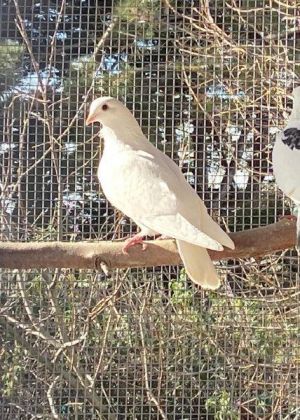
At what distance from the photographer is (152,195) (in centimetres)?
102

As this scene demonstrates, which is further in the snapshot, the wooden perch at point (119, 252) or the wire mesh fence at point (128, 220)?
the wire mesh fence at point (128, 220)

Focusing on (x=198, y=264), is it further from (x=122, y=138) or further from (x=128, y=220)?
(x=128, y=220)

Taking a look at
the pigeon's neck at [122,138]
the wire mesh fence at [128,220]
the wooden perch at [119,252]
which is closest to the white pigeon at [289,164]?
the wooden perch at [119,252]

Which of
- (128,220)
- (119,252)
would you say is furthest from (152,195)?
(128,220)

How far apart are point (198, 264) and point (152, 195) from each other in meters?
0.11

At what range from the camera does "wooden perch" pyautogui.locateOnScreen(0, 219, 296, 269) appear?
1.00 meters

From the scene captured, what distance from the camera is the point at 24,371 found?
4.59ft

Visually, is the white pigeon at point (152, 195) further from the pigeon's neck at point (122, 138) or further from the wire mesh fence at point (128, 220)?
the wire mesh fence at point (128, 220)

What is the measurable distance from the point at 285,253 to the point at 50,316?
17.1 inches

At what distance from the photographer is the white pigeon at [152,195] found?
0.98m

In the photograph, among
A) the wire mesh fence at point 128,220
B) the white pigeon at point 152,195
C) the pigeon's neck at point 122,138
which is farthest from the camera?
the wire mesh fence at point 128,220

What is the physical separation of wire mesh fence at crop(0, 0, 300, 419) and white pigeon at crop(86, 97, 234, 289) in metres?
0.28

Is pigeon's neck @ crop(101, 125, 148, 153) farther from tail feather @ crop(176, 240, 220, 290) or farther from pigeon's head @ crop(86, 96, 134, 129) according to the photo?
tail feather @ crop(176, 240, 220, 290)

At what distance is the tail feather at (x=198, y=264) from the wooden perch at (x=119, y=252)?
3 centimetres
